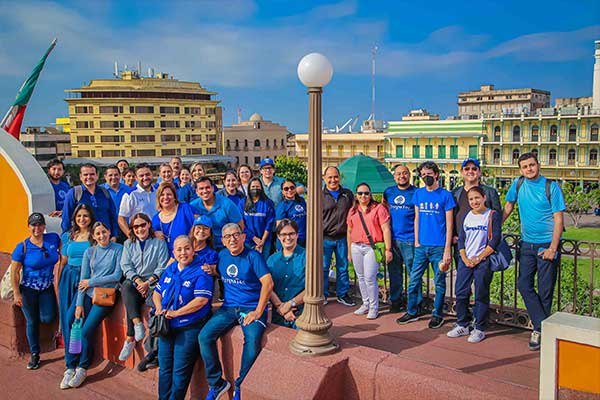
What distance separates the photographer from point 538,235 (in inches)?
198

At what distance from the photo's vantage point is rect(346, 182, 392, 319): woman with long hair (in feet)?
19.4

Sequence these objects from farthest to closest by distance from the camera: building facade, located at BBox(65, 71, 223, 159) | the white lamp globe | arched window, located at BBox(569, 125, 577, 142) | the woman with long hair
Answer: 1. building facade, located at BBox(65, 71, 223, 159)
2. arched window, located at BBox(569, 125, 577, 142)
3. the woman with long hair
4. the white lamp globe

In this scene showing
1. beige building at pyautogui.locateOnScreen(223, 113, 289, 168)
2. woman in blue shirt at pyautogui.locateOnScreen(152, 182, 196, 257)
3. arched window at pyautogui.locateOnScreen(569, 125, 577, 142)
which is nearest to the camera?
woman in blue shirt at pyautogui.locateOnScreen(152, 182, 196, 257)

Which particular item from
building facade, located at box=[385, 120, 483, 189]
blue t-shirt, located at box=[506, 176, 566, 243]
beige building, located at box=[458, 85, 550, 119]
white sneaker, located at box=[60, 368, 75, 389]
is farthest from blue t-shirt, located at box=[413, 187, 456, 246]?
beige building, located at box=[458, 85, 550, 119]

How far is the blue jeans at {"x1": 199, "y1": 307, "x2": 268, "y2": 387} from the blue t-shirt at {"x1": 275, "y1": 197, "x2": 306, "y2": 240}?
1.81 m

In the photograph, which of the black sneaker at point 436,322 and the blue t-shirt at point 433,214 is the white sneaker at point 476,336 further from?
the blue t-shirt at point 433,214

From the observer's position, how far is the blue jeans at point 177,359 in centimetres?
475

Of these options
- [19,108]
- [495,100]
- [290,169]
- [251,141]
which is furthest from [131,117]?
[19,108]

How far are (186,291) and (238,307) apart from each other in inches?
19.0

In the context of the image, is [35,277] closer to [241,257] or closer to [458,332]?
[241,257]

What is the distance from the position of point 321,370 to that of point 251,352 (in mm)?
692

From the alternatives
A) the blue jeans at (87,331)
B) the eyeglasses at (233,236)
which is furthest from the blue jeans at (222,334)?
the blue jeans at (87,331)

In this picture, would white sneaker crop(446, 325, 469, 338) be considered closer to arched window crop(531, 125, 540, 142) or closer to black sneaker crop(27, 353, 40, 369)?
black sneaker crop(27, 353, 40, 369)

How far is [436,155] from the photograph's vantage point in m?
55.0
